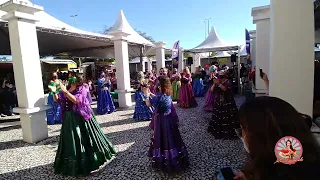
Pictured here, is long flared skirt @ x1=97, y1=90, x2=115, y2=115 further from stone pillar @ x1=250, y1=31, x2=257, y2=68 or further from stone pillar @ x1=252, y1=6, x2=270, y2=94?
stone pillar @ x1=250, y1=31, x2=257, y2=68

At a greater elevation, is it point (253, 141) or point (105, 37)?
point (105, 37)

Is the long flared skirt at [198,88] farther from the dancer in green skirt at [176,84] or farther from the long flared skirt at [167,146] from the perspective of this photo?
the long flared skirt at [167,146]

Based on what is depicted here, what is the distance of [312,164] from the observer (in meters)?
0.84

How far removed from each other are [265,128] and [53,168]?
3853 millimetres

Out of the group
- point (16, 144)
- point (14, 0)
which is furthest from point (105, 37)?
point (16, 144)

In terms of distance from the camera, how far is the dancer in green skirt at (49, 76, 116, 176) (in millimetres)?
3352

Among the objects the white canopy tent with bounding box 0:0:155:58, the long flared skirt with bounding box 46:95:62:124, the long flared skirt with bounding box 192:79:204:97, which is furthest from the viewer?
the long flared skirt with bounding box 192:79:204:97

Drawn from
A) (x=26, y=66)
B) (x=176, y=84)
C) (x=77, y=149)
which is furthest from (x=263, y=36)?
(x=26, y=66)

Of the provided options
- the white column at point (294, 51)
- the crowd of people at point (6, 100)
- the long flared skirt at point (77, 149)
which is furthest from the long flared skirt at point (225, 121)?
the crowd of people at point (6, 100)

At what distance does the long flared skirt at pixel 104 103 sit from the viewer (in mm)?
8289

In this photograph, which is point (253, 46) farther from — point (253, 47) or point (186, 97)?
point (186, 97)

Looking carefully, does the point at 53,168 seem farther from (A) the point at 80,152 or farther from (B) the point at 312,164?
(B) the point at 312,164

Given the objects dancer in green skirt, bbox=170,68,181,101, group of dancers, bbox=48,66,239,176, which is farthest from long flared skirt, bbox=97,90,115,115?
group of dancers, bbox=48,66,239,176

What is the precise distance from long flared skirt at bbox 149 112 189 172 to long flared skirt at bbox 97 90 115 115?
522cm
